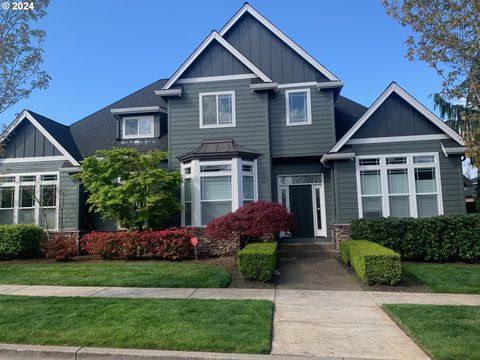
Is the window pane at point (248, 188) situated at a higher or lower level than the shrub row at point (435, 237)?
higher

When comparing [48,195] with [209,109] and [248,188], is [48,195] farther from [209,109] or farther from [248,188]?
[248,188]

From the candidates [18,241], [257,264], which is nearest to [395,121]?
[257,264]

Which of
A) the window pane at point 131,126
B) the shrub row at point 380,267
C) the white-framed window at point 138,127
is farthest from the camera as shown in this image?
the window pane at point 131,126

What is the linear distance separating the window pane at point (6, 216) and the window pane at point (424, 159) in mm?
15496

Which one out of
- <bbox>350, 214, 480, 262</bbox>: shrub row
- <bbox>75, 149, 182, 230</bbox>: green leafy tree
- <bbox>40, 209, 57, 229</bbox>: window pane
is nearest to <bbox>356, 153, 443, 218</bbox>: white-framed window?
<bbox>350, 214, 480, 262</bbox>: shrub row

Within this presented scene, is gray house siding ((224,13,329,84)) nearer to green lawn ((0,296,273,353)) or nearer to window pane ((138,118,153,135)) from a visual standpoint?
window pane ((138,118,153,135))

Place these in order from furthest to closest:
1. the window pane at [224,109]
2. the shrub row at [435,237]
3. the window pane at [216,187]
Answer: the window pane at [224,109] → the window pane at [216,187] → the shrub row at [435,237]

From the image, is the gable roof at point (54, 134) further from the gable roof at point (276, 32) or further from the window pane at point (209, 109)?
→ the gable roof at point (276, 32)

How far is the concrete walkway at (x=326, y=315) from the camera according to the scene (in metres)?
4.85

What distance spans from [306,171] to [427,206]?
15.0ft

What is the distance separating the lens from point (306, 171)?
15.2 m

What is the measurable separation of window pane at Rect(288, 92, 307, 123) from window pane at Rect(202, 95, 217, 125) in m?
3.03

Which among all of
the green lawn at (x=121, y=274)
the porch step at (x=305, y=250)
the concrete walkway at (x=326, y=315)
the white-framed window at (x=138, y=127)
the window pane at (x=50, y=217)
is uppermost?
the white-framed window at (x=138, y=127)

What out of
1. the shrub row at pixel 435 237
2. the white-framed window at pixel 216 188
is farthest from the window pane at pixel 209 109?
the shrub row at pixel 435 237
